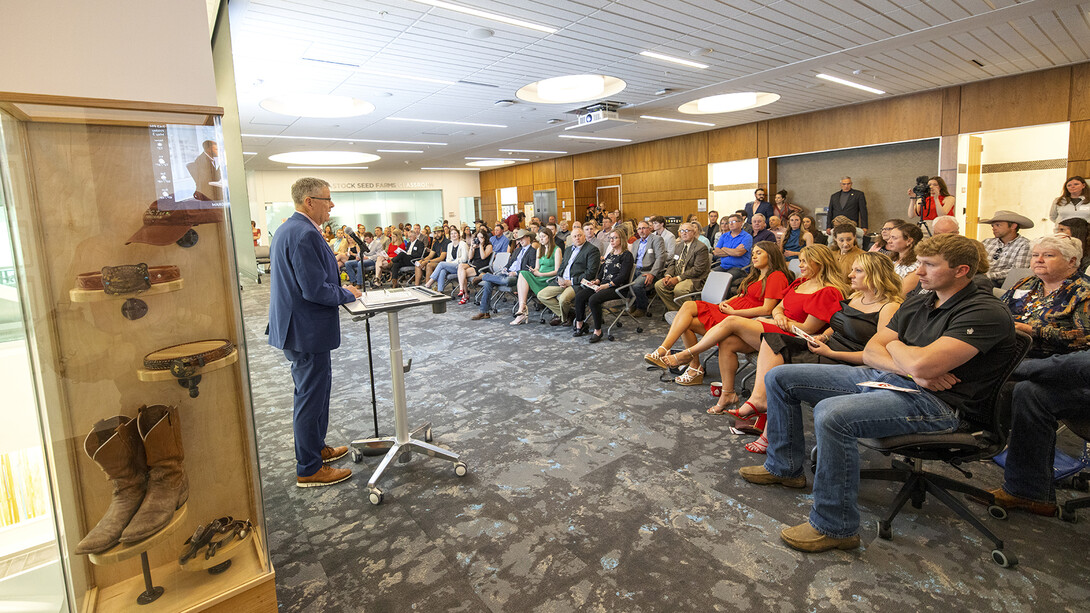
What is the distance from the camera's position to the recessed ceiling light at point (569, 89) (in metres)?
7.80

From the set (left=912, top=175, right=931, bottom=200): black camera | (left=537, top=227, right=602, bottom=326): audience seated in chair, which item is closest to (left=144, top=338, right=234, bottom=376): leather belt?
(left=537, top=227, right=602, bottom=326): audience seated in chair

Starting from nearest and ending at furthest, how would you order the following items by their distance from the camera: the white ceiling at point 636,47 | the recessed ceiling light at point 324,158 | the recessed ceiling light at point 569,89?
the white ceiling at point 636,47 → the recessed ceiling light at point 569,89 → the recessed ceiling light at point 324,158

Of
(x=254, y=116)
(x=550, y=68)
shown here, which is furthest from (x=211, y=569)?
(x=254, y=116)

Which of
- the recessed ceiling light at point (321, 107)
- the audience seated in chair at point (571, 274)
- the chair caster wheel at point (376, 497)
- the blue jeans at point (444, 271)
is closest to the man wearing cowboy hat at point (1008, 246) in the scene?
the audience seated in chair at point (571, 274)

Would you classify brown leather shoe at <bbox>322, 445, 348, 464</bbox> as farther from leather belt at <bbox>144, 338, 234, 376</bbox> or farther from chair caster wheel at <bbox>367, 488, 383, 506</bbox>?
leather belt at <bbox>144, 338, 234, 376</bbox>

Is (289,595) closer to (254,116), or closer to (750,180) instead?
(254,116)

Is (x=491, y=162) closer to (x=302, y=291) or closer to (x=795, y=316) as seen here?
(x=795, y=316)

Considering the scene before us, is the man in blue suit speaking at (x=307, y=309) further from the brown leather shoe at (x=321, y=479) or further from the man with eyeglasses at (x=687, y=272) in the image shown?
the man with eyeglasses at (x=687, y=272)

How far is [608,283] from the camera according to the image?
19.9 ft

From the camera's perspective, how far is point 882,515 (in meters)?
2.38

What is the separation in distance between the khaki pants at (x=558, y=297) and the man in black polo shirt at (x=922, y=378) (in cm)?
426

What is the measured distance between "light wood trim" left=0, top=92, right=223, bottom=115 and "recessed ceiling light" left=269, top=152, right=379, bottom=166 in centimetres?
1386

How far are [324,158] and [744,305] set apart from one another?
Result: 14.5 metres

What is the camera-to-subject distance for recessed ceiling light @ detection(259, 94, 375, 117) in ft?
25.6
